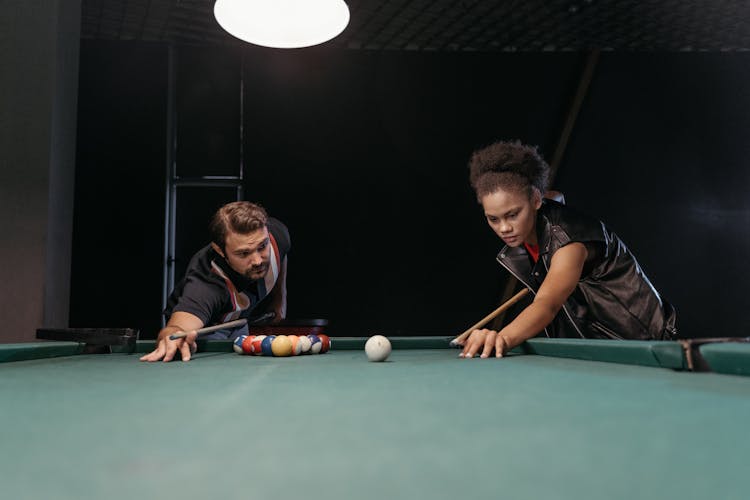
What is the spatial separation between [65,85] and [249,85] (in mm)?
2124

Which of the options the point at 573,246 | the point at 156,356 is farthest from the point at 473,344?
the point at 156,356

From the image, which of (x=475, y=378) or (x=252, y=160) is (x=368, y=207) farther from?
(x=475, y=378)

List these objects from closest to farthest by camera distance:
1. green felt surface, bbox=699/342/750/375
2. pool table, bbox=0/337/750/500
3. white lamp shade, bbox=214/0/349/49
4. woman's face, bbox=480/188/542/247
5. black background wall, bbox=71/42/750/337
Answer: pool table, bbox=0/337/750/500 → green felt surface, bbox=699/342/750/375 → white lamp shade, bbox=214/0/349/49 → woman's face, bbox=480/188/542/247 → black background wall, bbox=71/42/750/337

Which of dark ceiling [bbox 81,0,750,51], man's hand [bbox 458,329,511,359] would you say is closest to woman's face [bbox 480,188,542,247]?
man's hand [bbox 458,329,511,359]

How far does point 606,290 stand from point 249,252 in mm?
1703

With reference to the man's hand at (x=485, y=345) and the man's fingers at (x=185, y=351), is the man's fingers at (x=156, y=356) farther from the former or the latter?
the man's hand at (x=485, y=345)

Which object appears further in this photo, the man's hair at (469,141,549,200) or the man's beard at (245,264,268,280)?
the man's beard at (245,264,268,280)

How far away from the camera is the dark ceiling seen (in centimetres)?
452

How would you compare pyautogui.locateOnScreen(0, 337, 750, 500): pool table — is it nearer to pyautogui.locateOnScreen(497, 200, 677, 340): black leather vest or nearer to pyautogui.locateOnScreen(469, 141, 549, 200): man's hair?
pyautogui.locateOnScreen(497, 200, 677, 340): black leather vest

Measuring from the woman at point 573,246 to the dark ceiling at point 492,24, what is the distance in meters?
2.32

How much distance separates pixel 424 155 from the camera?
552 centimetres

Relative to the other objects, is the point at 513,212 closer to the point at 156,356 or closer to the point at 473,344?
the point at 473,344

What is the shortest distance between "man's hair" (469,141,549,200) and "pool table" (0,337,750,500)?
1274 millimetres

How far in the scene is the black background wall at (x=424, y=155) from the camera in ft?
17.6
